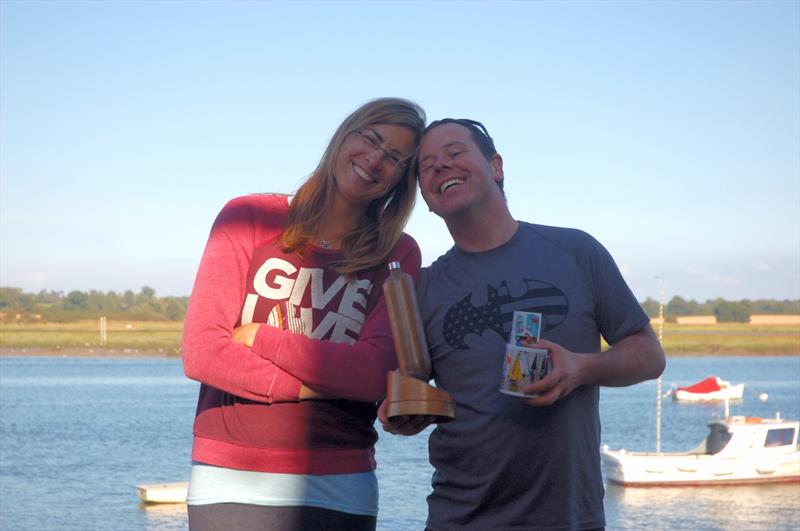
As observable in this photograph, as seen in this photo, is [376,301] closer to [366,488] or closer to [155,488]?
[366,488]

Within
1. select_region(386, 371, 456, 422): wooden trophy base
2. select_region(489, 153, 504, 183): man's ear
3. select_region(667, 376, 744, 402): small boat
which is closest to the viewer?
select_region(386, 371, 456, 422): wooden trophy base

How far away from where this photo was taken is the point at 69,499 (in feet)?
109

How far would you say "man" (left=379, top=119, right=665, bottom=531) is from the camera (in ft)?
9.52

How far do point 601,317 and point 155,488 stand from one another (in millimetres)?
28623

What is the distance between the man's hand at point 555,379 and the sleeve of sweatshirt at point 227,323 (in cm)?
63

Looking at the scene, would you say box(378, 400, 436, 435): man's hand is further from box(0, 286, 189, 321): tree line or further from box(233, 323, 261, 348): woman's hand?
box(0, 286, 189, 321): tree line

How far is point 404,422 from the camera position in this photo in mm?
2773

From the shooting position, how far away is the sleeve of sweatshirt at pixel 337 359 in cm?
273

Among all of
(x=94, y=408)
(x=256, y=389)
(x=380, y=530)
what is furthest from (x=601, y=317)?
(x=94, y=408)

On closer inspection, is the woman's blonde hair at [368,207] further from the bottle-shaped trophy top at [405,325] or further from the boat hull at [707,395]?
the boat hull at [707,395]

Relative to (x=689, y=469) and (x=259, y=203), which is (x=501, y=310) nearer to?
(x=259, y=203)

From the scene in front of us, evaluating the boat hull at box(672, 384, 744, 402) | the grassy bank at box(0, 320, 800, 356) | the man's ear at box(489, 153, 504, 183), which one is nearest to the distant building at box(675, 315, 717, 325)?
the grassy bank at box(0, 320, 800, 356)

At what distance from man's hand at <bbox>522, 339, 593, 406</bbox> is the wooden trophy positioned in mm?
228

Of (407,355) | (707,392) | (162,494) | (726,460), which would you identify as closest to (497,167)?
(407,355)
